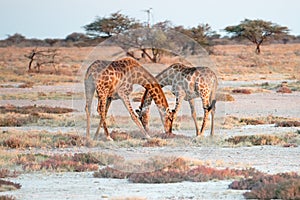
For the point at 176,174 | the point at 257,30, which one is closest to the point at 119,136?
the point at 176,174

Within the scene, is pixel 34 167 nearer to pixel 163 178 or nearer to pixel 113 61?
pixel 163 178

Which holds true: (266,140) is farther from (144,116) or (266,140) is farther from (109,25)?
(109,25)

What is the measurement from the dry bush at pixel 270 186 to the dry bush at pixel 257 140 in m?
5.46

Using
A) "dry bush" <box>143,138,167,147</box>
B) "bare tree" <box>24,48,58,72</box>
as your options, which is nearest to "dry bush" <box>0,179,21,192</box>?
"dry bush" <box>143,138,167,147</box>

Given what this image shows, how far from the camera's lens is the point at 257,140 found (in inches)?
699

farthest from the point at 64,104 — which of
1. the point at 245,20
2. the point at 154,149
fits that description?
the point at 245,20

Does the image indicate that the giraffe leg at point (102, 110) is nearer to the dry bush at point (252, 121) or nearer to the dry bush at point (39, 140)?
the dry bush at point (39, 140)

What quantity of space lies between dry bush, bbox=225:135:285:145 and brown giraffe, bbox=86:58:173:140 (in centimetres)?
169

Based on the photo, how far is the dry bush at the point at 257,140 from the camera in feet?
57.4

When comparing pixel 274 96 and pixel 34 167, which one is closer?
pixel 34 167

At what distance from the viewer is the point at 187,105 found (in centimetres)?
2002

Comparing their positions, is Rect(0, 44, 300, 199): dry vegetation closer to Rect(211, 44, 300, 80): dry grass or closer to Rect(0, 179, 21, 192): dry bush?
Rect(0, 179, 21, 192): dry bush

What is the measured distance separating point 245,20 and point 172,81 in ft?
199

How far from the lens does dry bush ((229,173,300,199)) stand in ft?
34.1
